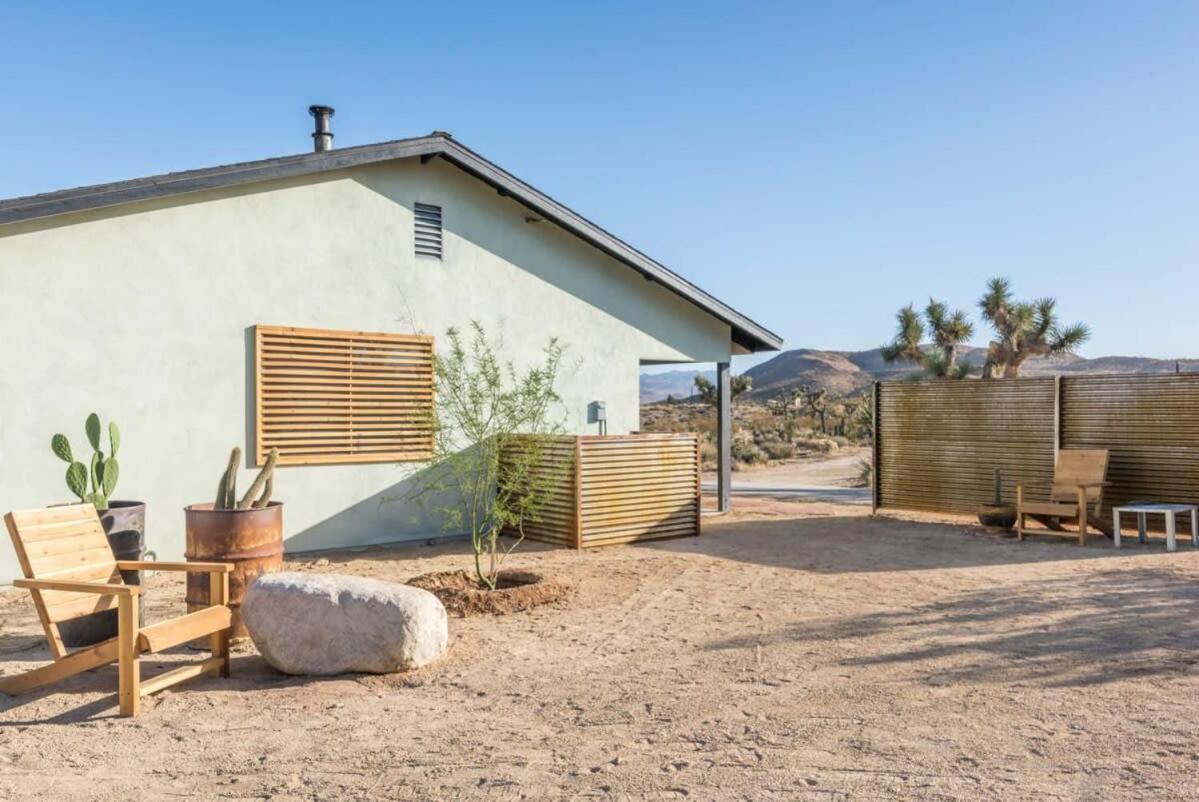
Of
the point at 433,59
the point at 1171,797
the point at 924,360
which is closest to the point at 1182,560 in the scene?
the point at 1171,797

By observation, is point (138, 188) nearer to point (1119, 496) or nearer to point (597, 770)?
point (597, 770)

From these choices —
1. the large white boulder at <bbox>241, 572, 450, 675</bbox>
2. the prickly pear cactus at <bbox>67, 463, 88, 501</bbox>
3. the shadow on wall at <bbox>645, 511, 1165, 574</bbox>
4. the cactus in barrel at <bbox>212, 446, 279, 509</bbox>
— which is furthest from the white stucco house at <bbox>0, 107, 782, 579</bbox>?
the large white boulder at <bbox>241, 572, 450, 675</bbox>

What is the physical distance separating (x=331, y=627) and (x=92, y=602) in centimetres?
159

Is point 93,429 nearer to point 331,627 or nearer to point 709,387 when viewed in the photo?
point 331,627

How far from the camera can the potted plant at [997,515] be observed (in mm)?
12320

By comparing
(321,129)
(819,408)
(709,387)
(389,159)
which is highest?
(321,129)

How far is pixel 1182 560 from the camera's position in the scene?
10.0 m

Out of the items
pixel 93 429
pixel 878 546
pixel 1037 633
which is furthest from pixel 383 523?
pixel 1037 633

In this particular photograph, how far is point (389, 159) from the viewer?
37.2ft

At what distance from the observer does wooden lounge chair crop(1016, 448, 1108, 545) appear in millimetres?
11398

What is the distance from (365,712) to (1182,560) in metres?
9.35

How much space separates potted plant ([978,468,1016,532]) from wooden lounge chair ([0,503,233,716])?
10.3m

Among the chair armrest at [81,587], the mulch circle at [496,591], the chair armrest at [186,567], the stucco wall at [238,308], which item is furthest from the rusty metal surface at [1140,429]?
the chair armrest at [81,587]

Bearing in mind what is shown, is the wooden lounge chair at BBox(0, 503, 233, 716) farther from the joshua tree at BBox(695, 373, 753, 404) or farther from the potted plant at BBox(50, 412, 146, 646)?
the joshua tree at BBox(695, 373, 753, 404)
